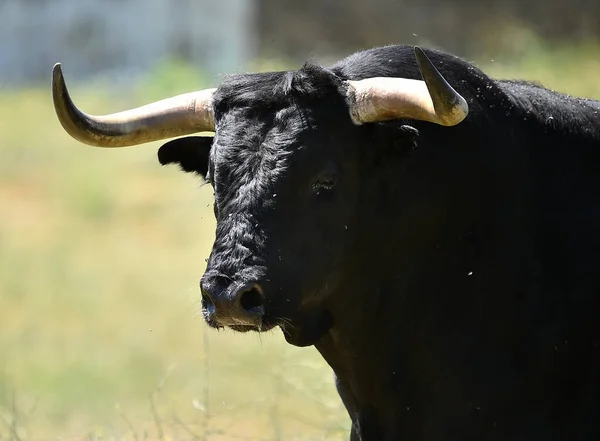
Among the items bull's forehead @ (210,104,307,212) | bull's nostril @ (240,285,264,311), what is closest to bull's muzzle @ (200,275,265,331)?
bull's nostril @ (240,285,264,311)

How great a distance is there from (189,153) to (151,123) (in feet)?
1.13

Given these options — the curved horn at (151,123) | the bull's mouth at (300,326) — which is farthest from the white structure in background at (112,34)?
the bull's mouth at (300,326)

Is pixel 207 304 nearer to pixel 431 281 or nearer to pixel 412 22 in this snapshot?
pixel 431 281

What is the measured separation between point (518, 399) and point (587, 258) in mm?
765

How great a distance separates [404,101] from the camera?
5492mm

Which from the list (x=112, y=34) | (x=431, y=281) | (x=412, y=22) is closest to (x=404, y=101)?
(x=431, y=281)

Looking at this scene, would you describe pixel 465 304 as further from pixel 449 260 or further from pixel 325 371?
pixel 325 371

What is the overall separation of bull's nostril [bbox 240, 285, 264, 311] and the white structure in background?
2507 centimetres

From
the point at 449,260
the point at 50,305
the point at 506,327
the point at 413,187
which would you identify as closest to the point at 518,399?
the point at 506,327

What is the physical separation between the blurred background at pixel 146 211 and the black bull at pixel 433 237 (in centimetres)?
86

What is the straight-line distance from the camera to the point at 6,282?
14711 mm

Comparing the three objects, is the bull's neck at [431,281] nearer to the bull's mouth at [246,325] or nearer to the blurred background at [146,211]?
the bull's mouth at [246,325]

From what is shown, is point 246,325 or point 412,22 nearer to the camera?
point 246,325

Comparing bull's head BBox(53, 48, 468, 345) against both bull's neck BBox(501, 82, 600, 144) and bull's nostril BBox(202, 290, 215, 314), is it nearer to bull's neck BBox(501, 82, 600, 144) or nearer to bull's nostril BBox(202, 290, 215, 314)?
bull's nostril BBox(202, 290, 215, 314)
